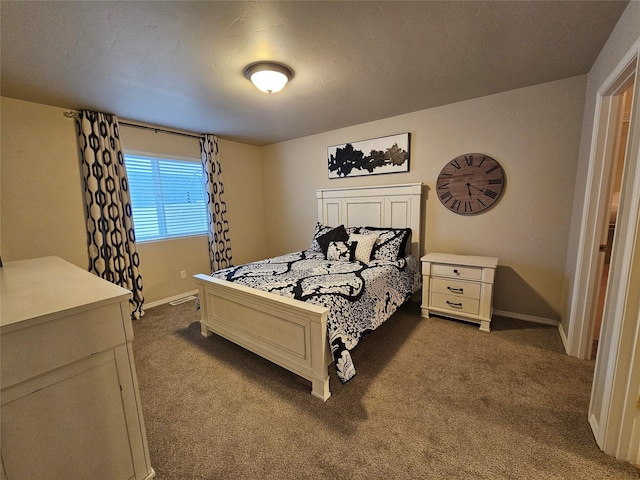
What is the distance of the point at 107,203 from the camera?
288 centimetres

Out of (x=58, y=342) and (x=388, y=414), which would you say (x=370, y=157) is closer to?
(x=388, y=414)

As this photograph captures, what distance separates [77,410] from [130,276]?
250 cm

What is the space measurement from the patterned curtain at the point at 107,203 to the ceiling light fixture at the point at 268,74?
1893 millimetres

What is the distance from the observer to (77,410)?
0.97 metres

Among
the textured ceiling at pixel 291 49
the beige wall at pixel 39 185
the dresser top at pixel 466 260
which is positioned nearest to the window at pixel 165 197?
A: the beige wall at pixel 39 185

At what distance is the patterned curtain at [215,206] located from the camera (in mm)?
3816

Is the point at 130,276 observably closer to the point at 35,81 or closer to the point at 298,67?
the point at 35,81

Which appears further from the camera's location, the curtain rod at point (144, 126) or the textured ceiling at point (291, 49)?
the curtain rod at point (144, 126)

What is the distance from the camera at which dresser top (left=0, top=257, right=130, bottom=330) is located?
892 millimetres

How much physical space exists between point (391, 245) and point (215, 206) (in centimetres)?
263

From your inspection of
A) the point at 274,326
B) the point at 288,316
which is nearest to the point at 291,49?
the point at 288,316

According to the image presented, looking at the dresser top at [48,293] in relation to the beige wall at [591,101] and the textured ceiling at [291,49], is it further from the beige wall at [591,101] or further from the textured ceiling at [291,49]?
the beige wall at [591,101]

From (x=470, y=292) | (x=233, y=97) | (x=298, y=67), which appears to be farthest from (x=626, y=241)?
(x=233, y=97)

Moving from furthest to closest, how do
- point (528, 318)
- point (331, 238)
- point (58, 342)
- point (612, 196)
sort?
point (331, 238)
point (528, 318)
point (612, 196)
point (58, 342)
